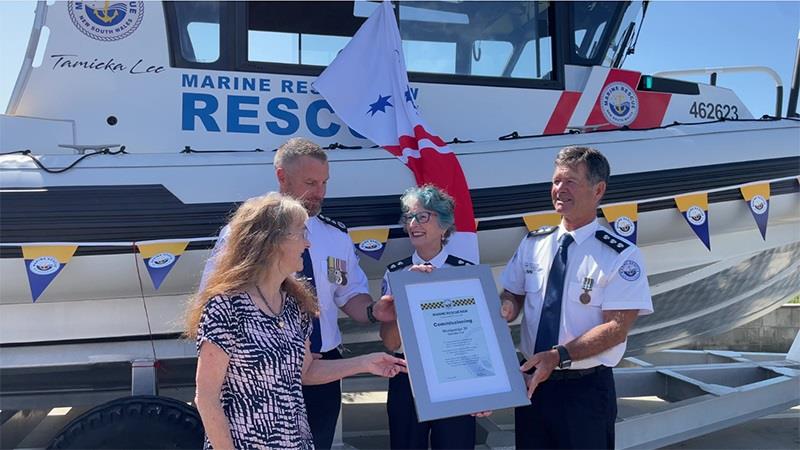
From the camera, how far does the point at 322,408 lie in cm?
181

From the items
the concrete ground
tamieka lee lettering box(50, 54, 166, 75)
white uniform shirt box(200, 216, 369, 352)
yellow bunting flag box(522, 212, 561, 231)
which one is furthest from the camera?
the concrete ground

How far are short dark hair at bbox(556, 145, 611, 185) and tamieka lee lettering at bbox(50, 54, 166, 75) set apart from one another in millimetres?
1950

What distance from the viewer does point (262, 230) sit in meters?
1.27

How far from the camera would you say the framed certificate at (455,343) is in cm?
149

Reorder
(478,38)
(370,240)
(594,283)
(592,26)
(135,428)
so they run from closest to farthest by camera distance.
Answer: (594,283) < (135,428) < (370,240) < (478,38) < (592,26)

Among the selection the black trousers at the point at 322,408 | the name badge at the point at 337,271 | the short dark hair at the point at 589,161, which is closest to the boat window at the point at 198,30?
the name badge at the point at 337,271

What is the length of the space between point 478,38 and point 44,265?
2.24 meters

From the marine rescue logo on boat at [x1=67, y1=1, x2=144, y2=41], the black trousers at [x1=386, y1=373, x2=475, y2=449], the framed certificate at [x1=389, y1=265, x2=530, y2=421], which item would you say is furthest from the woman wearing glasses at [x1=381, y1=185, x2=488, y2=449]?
the marine rescue logo on boat at [x1=67, y1=1, x2=144, y2=41]

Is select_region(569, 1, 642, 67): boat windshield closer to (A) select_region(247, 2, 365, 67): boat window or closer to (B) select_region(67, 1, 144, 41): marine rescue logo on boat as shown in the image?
(A) select_region(247, 2, 365, 67): boat window

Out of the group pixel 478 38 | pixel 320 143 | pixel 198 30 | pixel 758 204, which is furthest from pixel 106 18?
pixel 758 204

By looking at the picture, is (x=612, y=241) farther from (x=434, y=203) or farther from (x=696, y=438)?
(x=696, y=438)

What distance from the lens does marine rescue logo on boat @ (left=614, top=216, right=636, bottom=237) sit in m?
2.55

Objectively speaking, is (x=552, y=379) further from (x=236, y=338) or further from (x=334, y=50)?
(x=334, y=50)

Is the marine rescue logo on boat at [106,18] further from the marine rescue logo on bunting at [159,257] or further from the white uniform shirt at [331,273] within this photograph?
the white uniform shirt at [331,273]
